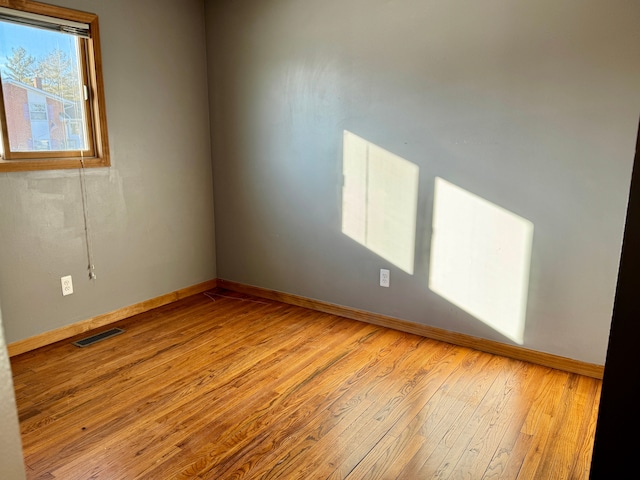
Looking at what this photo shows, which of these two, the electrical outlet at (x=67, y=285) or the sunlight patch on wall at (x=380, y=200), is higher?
the sunlight patch on wall at (x=380, y=200)

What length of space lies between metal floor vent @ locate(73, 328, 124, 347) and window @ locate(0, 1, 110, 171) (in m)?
1.14

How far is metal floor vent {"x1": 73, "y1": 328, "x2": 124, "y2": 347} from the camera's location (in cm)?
305

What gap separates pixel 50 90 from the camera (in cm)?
297

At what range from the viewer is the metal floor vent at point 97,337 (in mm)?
3053

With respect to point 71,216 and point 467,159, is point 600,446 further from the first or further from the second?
point 71,216

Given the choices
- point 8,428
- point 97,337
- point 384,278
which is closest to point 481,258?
point 384,278

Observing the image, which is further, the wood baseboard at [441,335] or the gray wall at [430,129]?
the wood baseboard at [441,335]

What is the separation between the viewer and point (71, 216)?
3117 mm

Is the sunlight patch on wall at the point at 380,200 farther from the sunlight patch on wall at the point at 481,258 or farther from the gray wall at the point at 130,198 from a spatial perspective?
the gray wall at the point at 130,198

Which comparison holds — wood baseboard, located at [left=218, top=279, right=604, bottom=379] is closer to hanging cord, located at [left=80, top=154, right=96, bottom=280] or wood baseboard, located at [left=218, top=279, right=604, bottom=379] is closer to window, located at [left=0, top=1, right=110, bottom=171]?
hanging cord, located at [left=80, top=154, right=96, bottom=280]

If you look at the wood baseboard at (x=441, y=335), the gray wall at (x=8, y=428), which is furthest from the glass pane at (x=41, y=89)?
the gray wall at (x=8, y=428)

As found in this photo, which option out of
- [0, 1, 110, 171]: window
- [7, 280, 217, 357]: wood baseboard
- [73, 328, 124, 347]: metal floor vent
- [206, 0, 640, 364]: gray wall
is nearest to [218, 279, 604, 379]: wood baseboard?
[206, 0, 640, 364]: gray wall

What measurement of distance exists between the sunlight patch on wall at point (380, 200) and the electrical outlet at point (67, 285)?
1.93 metres

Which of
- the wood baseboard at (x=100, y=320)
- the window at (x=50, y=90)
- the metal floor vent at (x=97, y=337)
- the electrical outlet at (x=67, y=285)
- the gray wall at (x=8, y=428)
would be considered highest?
the window at (x=50, y=90)
